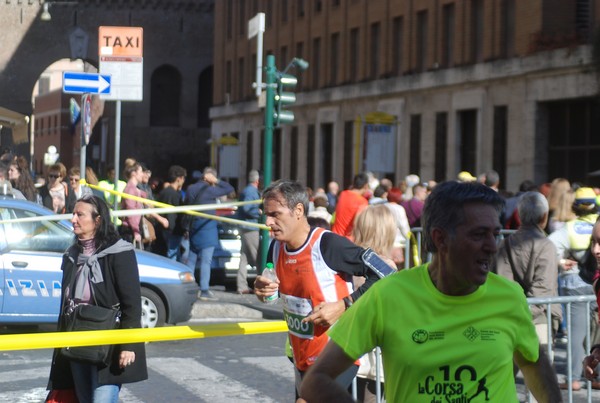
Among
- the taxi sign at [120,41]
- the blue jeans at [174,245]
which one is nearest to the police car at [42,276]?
the taxi sign at [120,41]

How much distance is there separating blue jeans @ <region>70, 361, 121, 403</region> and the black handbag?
0.08m

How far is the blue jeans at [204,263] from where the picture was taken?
18984mm

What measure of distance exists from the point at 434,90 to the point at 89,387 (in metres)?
37.0

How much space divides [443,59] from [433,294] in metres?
39.3

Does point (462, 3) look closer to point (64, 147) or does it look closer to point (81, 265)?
point (81, 265)

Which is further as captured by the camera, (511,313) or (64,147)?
(64,147)

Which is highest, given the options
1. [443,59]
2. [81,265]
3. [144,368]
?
[443,59]

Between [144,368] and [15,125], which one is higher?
[15,125]

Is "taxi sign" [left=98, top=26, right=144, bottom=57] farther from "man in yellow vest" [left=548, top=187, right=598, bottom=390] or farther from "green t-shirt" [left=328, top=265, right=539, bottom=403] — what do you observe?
"green t-shirt" [left=328, top=265, right=539, bottom=403]

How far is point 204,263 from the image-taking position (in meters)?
19.1

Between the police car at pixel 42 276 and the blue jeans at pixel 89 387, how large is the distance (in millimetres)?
6466

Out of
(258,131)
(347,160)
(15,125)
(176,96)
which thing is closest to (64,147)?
(176,96)

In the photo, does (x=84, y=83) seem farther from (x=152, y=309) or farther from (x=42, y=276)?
(x=42, y=276)

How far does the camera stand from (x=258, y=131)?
199 ft
